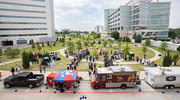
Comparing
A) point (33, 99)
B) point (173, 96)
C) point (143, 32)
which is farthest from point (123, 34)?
point (33, 99)

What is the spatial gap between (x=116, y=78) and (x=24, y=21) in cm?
6335

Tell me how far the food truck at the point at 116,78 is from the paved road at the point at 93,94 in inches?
23.4

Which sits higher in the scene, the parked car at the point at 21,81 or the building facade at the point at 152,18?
the building facade at the point at 152,18

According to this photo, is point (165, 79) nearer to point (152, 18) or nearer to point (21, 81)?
point (21, 81)

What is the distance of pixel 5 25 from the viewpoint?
54094mm

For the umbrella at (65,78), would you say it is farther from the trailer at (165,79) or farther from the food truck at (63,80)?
the trailer at (165,79)

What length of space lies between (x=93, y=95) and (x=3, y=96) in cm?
971

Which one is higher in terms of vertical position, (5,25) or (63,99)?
(5,25)

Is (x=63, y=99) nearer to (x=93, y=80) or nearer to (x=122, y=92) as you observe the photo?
(x=93, y=80)

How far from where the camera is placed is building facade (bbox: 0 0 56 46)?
53.7m

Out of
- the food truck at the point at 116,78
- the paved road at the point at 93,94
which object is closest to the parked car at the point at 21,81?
the paved road at the point at 93,94

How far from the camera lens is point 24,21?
5831cm

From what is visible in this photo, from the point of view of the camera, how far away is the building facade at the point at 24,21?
53.7 m

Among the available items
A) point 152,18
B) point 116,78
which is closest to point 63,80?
point 116,78
